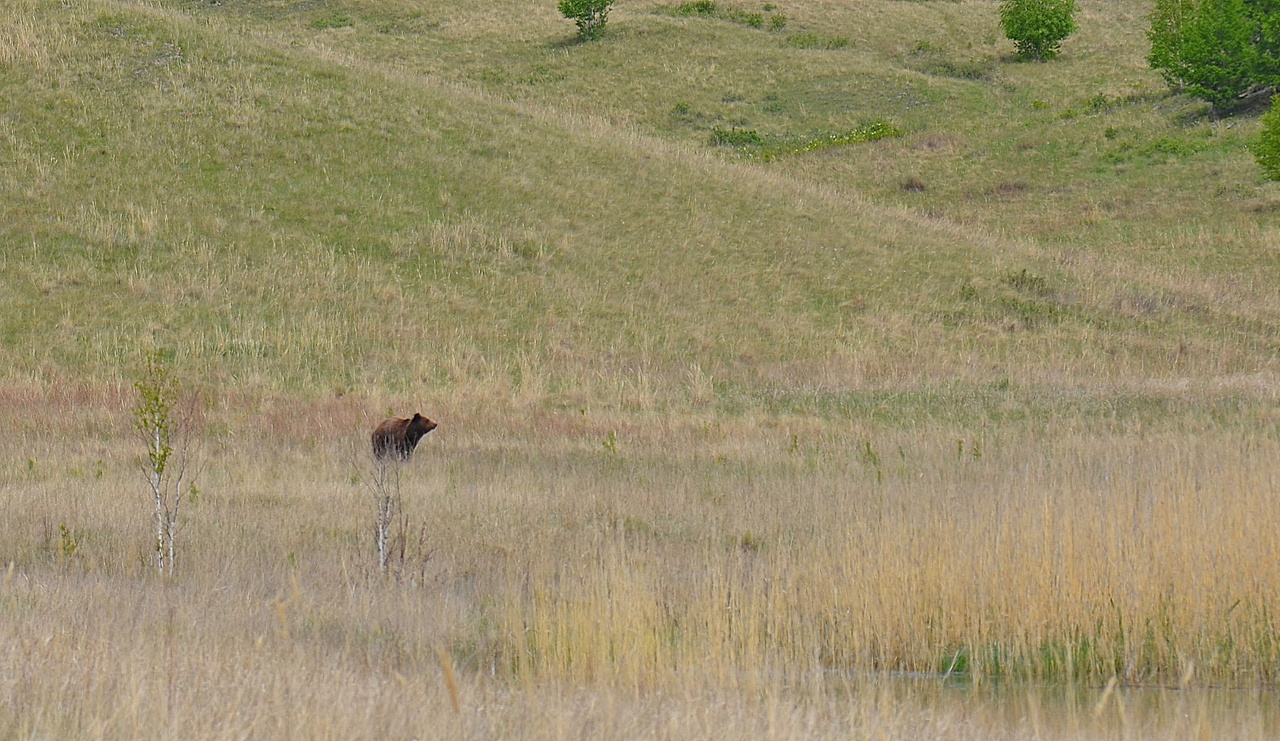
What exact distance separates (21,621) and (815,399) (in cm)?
1260

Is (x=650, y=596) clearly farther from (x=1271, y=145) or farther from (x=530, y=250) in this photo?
(x=1271, y=145)

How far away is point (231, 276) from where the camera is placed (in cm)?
2241

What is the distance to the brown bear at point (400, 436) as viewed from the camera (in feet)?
37.7

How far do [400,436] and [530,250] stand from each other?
13834 mm

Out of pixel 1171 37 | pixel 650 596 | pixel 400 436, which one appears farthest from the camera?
pixel 1171 37

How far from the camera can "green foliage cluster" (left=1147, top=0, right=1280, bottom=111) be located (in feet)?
137

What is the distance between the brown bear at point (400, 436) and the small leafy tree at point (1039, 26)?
50.4 m

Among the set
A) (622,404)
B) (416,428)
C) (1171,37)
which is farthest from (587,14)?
(416,428)

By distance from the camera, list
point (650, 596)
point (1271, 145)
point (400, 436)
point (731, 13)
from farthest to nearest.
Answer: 1. point (731, 13)
2. point (1271, 145)
3. point (400, 436)
4. point (650, 596)

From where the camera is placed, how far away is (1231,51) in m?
42.4

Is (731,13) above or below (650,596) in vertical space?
below

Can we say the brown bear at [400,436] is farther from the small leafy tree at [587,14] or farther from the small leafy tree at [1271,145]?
the small leafy tree at [587,14]

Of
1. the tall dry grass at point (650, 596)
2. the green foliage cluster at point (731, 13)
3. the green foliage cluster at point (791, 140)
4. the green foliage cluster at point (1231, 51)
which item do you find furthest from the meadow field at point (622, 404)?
the green foliage cluster at point (731, 13)

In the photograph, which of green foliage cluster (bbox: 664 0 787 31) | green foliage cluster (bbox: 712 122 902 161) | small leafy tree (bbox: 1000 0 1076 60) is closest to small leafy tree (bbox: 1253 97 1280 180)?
green foliage cluster (bbox: 712 122 902 161)
